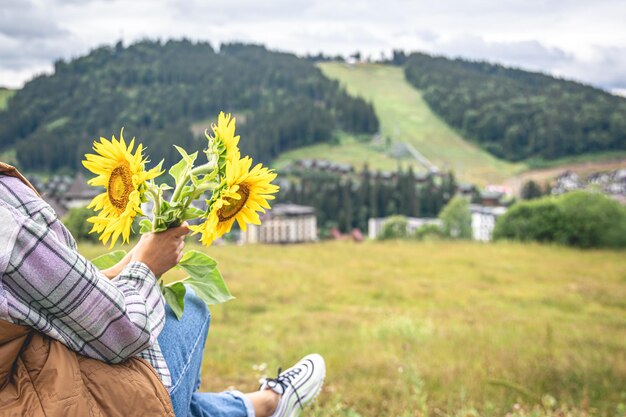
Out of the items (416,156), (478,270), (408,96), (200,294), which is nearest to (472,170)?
(416,156)

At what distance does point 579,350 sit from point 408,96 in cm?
16968

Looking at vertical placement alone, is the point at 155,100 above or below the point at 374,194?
above

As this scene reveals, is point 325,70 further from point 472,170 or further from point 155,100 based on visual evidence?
point 472,170

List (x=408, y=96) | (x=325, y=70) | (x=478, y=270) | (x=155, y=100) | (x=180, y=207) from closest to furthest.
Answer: (x=180, y=207), (x=478, y=270), (x=155, y=100), (x=408, y=96), (x=325, y=70)

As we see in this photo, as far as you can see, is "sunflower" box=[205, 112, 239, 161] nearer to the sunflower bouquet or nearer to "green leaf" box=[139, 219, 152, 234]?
the sunflower bouquet

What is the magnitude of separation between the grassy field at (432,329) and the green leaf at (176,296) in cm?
132

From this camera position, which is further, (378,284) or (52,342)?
(378,284)

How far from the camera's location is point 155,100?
15838 centimetres

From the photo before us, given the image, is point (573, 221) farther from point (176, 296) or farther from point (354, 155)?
point (354, 155)

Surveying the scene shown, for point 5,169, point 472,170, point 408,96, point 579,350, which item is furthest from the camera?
point 408,96

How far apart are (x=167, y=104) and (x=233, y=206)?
15918cm

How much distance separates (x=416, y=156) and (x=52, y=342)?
135m

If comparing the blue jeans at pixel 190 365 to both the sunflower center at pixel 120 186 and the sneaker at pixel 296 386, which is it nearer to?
the sneaker at pixel 296 386

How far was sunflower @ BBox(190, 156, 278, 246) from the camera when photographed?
1.96m
